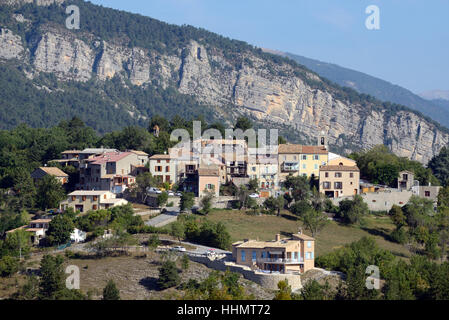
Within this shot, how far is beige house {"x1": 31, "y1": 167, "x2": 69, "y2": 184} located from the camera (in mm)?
65312

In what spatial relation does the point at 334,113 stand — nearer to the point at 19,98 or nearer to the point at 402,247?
the point at 19,98

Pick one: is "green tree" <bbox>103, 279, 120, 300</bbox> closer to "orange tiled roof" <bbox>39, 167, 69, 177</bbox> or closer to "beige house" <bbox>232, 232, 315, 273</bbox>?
"beige house" <bbox>232, 232, 315, 273</bbox>

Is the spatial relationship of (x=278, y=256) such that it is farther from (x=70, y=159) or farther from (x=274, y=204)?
(x=70, y=159)

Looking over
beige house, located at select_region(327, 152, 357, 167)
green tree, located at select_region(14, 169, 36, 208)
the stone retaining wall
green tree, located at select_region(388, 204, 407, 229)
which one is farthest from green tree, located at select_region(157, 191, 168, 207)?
green tree, located at select_region(388, 204, 407, 229)

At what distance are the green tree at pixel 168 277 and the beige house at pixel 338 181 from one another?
23313mm

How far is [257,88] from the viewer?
566ft

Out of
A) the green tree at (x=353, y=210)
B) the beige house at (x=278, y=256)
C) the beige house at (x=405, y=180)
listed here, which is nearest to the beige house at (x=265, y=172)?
the green tree at (x=353, y=210)

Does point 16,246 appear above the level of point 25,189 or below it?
below

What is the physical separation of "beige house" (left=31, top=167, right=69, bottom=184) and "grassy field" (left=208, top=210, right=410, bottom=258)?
14.3 meters

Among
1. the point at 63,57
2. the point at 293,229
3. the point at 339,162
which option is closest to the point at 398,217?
the point at 293,229

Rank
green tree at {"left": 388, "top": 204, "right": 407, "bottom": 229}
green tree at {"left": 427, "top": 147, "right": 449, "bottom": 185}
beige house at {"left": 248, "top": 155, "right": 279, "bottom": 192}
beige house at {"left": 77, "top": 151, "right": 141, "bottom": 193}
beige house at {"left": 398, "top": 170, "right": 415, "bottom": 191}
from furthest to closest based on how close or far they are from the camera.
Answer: green tree at {"left": 427, "top": 147, "right": 449, "bottom": 185}
beige house at {"left": 398, "top": 170, "right": 415, "bottom": 191}
beige house at {"left": 248, "top": 155, "right": 279, "bottom": 192}
beige house at {"left": 77, "top": 151, "right": 141, "bottom": 193}
green tree at {"left": 388, "top": 204, "right": 407, "bottom": 229}

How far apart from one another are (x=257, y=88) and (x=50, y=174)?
11117 centimetres

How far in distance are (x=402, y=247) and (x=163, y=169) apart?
21157mm

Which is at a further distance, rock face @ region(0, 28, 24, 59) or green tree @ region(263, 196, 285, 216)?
rock face @ region(0, 28, 24, 59)
